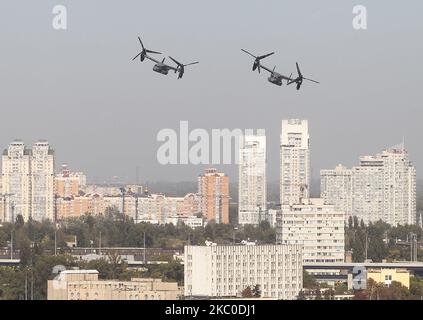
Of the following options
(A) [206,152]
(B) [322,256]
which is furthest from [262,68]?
(B) [322,256]

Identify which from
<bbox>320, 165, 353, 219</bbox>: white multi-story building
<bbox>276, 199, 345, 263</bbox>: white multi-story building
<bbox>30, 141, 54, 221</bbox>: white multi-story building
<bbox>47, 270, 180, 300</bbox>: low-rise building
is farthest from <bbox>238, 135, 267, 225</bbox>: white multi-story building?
<bbox>47, 270, 180, 300</bbox>: low-rise building

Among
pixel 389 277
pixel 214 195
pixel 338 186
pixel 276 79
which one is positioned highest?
pixel 276 79

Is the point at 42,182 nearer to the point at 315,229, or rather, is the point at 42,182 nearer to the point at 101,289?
the point at 315,229

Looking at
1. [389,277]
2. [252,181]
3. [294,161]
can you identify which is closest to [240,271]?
[389,277]

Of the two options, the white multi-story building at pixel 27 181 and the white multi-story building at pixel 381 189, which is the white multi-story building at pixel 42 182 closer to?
the white multi-story building at pixel 27 181

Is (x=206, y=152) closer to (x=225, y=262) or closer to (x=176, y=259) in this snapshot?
(x=225, y=262)

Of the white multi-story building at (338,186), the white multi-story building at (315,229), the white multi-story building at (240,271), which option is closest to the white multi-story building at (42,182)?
the white multi-story building at (338,186)
